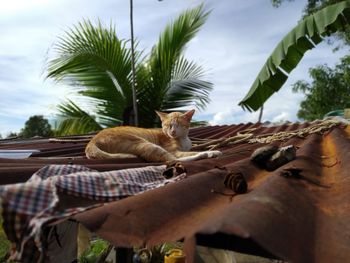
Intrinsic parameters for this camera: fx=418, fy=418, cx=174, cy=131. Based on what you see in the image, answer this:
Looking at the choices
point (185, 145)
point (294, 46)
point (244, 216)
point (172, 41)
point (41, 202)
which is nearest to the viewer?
point (244, 216)

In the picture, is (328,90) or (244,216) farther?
(328,90)

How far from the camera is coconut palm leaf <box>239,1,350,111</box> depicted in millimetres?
5094

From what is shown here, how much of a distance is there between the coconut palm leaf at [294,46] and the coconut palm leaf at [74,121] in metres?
3.35

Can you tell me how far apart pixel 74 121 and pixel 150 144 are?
5473mm

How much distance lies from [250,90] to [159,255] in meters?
2.65

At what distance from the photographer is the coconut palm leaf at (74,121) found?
311 inches

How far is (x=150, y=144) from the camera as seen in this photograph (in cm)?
275

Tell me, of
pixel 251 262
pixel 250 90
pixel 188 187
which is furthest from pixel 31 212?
pixel 250 90

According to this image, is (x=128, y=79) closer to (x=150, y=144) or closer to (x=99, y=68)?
(x=99, y=68)

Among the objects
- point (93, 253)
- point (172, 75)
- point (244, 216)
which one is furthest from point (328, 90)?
point (244, 216)

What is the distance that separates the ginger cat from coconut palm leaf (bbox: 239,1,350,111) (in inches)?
94.0

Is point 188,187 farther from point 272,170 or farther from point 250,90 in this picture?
point 250,90

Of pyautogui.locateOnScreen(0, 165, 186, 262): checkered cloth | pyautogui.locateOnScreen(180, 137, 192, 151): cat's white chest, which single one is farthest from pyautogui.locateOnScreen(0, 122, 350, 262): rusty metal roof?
pyautogui.locateOnScreen(180, 137, 192, 151): cat's white chest

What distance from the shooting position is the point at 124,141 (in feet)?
9.30
